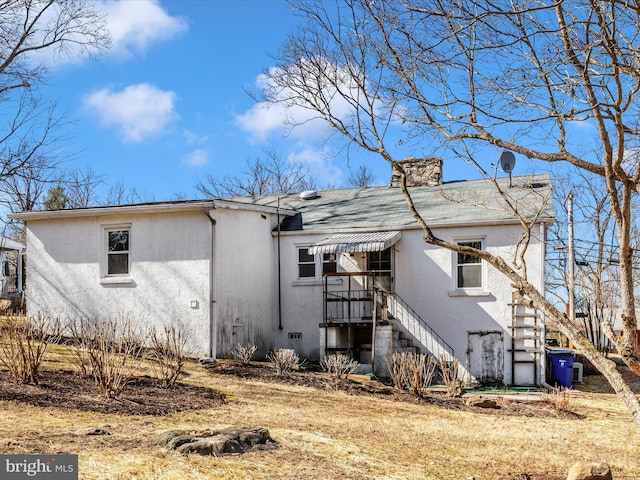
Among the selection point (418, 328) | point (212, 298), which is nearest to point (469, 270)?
point (418, 328)

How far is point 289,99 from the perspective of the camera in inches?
445

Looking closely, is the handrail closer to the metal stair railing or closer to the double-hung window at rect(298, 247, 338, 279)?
the metal stair railing

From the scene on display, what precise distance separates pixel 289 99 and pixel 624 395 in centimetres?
651

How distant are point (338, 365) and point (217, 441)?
309 inches

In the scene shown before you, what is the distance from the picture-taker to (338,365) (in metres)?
15.4

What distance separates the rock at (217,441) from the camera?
24.7ft

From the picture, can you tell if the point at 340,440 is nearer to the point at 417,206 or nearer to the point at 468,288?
the point at 468,288

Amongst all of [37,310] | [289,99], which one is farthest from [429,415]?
[37,310]

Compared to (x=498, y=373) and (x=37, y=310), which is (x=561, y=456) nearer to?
(x=498, y=373)

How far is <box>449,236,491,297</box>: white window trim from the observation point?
691 inches

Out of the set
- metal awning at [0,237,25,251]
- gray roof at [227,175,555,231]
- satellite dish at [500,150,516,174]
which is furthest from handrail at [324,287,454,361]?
metal awning at [0,237,25,251]

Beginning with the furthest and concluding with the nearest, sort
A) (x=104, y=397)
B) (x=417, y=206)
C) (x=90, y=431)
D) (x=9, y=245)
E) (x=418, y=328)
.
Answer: (x=9, y=245) < (x=417, y=206) < (x=418, y=328) < (x=104, y=397) < (x=90, y=431)

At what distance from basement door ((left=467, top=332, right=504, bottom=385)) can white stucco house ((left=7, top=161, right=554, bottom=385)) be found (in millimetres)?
26

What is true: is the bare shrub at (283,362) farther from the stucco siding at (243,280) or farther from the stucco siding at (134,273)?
the stucco siding at (134,273)
